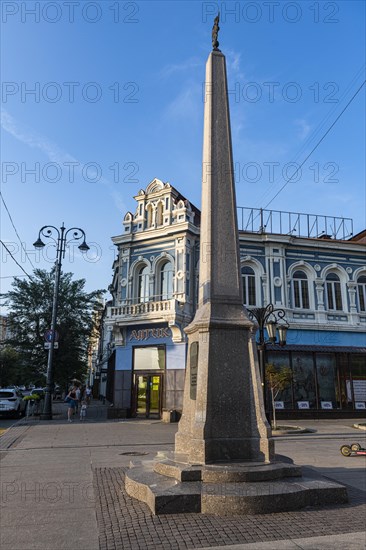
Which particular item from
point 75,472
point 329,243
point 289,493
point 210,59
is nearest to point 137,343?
point 329,243

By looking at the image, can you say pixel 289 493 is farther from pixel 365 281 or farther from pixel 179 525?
pixel 365 281

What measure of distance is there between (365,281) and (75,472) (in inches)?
817

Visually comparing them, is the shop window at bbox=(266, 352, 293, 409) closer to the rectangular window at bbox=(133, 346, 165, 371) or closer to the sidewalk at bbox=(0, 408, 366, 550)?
the rectangular window at bbox=(133, 346, 165, 371)

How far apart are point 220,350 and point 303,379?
16675 mm

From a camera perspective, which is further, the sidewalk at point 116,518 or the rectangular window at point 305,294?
the rectangular window at point 305,294

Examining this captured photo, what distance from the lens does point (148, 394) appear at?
21.6 metres

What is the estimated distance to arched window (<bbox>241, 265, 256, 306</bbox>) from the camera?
22719mm

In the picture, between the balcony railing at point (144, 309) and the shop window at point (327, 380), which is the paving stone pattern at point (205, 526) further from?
the shop window at point (327, 380)

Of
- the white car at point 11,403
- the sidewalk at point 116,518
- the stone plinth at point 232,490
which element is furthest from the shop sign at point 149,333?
the stone plinth at point 232,490

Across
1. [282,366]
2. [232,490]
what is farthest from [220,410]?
[282,366]

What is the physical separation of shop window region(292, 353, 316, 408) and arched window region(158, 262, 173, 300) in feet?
23.8

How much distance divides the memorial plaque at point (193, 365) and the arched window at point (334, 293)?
18.0 m

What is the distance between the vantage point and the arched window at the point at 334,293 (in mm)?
23406

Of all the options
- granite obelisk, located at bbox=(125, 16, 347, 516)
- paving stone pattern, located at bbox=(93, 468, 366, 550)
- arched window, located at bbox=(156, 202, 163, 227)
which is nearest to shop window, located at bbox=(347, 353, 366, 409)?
arched window, located at bbox=(156, 202, 163, 227)
